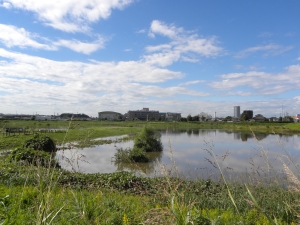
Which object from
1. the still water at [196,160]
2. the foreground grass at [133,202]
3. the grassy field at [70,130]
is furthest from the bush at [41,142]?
the foreground grass at [133,202]

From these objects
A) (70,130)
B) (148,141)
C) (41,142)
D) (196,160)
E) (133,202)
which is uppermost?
(70,130)

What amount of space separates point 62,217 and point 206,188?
5007 millimetres

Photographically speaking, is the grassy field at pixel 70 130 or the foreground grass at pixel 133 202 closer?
the foreground grass at pixel 133 202

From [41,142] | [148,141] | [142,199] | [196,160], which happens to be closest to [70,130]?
[142,199]

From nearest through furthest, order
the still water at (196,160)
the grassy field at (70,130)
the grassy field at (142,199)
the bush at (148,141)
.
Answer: the grassy field at (142,199)
the still water at (196,160)
the grassy field at (70,130)
the bush at (148,141)

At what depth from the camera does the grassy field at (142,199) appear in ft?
6.25

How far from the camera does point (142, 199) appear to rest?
5031mm

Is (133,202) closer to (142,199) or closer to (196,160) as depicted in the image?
(142,199)

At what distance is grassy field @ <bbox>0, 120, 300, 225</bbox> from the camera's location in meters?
1.91

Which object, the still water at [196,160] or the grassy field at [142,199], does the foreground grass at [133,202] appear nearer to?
the grassy field at [142,199]

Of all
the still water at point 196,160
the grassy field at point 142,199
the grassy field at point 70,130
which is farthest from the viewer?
the grassy field at point 70,130

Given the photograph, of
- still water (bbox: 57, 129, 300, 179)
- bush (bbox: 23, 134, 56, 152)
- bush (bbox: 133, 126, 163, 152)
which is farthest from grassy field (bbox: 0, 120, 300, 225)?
bush (bbox: 133, 126, 163, 152)

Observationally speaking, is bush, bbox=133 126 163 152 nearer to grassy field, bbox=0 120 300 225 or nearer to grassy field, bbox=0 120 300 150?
grassy field, bbox=0 120 300 150

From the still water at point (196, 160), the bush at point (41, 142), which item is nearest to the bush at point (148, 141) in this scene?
the still water at point (196, 160)
